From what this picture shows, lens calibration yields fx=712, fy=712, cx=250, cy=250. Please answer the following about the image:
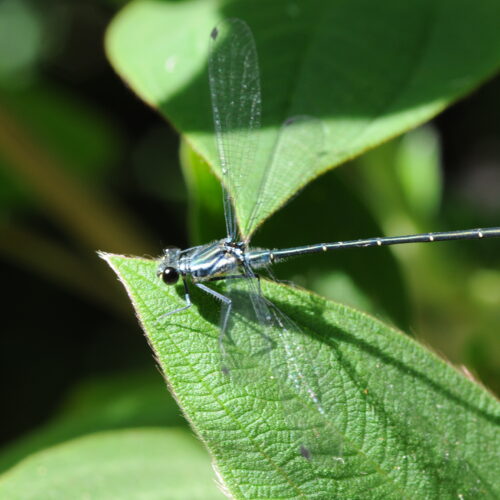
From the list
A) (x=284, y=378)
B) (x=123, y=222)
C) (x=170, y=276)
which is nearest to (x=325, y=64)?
(x=170, y=276)

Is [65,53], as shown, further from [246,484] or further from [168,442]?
[246,484]

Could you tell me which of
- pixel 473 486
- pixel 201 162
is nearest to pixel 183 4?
pixel 201 162

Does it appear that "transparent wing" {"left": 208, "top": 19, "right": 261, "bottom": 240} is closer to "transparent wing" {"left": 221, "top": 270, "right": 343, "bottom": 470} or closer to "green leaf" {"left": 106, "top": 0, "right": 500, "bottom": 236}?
"green leaf" {"left": 106, "top": 0, "right": 500, "bottom": 236}

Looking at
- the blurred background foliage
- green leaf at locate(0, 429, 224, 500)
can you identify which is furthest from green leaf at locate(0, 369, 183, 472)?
green leaf at locate(0, 429, 224, 500)

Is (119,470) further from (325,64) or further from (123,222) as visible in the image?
(123,222)

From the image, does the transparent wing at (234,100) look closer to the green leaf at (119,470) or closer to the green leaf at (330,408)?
Result: the green leaf at (330,408)

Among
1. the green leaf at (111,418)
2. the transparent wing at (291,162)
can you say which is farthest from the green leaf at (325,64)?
the green leaf at (111,418)
